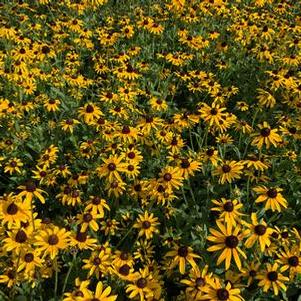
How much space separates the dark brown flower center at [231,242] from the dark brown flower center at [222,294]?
367mm

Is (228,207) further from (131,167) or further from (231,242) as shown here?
(131,167)

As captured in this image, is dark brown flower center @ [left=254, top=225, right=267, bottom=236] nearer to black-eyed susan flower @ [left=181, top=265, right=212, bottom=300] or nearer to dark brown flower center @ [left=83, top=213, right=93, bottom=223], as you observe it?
black-eyed susan flower @ [left=181, top=265, right=212, bottom=300]

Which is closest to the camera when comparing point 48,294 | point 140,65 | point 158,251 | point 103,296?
point 103,296

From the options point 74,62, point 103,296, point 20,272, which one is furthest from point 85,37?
point 103,296

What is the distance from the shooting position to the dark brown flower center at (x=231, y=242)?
3.39 m

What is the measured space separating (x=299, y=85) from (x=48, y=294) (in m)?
4.68

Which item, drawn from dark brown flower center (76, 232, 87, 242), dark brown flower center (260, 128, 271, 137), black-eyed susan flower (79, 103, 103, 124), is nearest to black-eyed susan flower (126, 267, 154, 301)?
dark brown flower center (76, 232, 87, 242)

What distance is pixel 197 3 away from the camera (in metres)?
9.96

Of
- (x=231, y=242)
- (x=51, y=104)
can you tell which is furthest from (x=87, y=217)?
(x=51, y=104)

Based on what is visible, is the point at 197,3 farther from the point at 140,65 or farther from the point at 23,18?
the point at 23,18

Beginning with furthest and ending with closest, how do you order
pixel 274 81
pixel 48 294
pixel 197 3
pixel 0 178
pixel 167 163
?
pixel 197 3 < pixel 274 81 < pixel 0 178 < pixel 167 163 < pixel 48 294

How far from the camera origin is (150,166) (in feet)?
18.3

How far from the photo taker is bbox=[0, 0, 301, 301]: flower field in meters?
3.66

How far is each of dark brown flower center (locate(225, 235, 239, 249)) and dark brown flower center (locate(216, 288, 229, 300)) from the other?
367 mm
